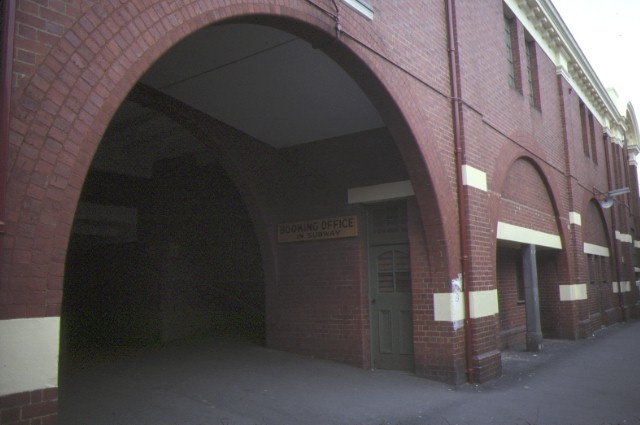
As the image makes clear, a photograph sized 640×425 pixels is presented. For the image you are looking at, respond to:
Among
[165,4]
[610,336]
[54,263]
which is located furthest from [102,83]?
[610,336]

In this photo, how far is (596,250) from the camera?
1736cm

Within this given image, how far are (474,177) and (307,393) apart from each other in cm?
443

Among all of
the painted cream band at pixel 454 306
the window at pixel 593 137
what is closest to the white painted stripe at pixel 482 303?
the painted cream band at pixel 454 306

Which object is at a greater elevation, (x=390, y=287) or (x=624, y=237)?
(x=624, y=237)

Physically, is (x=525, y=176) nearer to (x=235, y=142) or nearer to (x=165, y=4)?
(x=235, y=142)

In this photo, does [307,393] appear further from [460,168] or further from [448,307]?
[460,168]

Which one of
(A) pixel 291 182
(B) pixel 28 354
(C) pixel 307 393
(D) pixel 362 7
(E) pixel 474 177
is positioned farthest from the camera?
(A) pixel 291 182

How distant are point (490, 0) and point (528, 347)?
23.6 feet

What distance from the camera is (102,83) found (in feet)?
13.1

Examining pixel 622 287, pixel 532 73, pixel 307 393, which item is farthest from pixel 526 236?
pixel 622 287

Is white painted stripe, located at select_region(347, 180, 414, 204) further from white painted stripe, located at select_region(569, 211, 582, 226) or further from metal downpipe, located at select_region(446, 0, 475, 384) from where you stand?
white painted stripe, located at select_region(569, 211, 582, 226)

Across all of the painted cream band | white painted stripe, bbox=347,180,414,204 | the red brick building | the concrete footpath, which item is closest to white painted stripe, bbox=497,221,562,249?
Answer: the red brick building

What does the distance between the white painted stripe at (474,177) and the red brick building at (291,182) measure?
4cm

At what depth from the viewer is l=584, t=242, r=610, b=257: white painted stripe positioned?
638 inches
